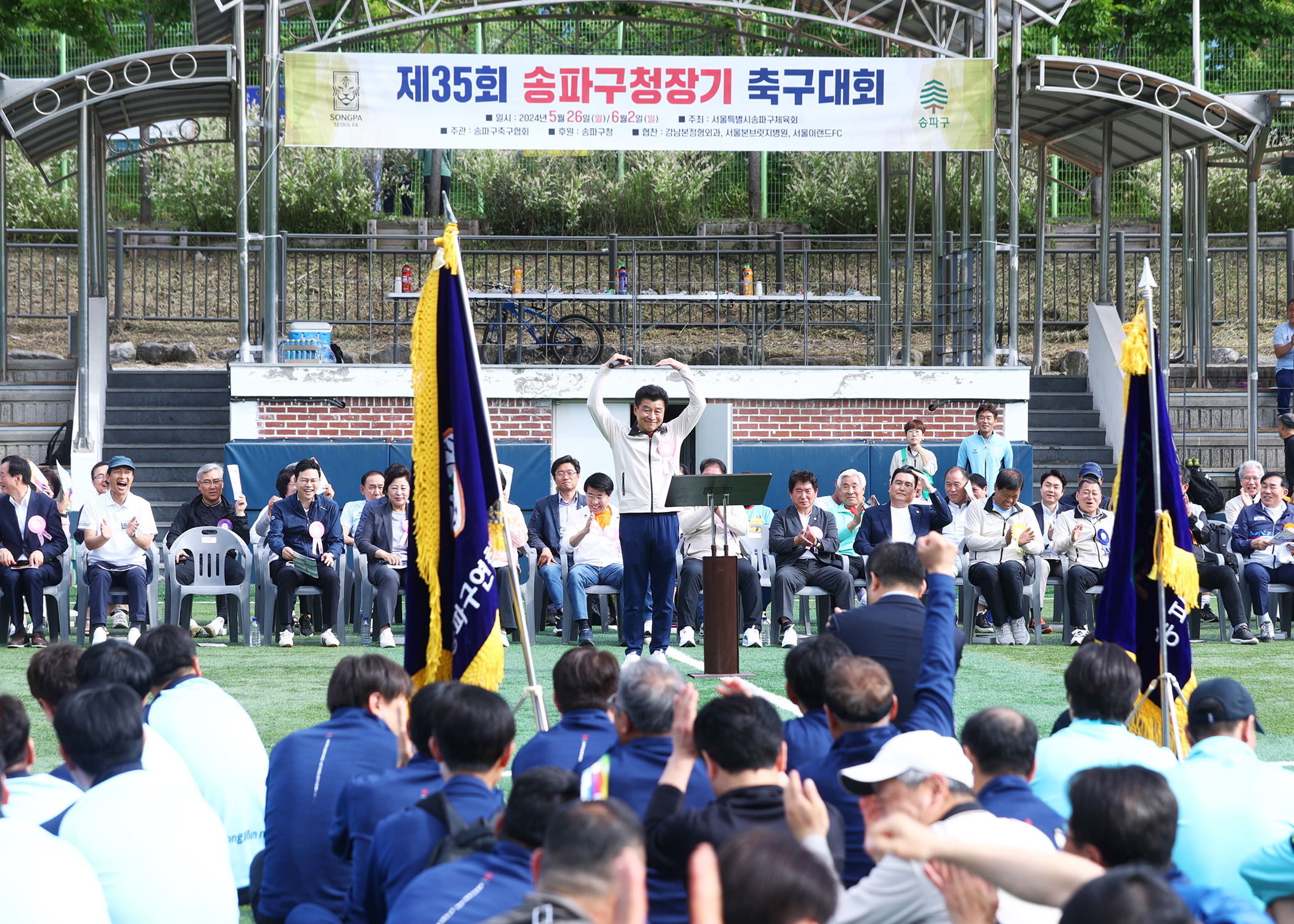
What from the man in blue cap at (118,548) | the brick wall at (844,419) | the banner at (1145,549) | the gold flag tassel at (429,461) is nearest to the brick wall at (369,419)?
the brick wall at (844,419)

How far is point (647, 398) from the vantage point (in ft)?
30.0

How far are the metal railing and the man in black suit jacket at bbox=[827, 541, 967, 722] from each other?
44.8 ft

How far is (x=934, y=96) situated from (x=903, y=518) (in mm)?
5242

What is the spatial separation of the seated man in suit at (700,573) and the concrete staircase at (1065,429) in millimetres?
5538

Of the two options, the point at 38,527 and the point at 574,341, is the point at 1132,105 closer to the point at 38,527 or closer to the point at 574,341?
the point at 574,341

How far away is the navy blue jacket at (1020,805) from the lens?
11.8ft

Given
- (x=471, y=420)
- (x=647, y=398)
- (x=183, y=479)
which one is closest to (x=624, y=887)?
(x=471, y=420)

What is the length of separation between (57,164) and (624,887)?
18505 millimetres

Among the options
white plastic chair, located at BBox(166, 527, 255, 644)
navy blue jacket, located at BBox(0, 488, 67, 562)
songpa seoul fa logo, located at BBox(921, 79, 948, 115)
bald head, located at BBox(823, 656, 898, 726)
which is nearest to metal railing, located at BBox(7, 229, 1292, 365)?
songpa seoul fa logo, located at BBox(921, 79, 948, 115)

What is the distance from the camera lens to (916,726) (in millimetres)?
4453

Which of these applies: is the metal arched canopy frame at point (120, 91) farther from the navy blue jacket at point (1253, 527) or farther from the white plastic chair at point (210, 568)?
the navy blue jacket at point (1253, 527)

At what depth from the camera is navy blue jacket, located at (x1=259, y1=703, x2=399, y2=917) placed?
13.8 ft

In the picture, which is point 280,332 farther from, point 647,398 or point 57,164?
point 647,398

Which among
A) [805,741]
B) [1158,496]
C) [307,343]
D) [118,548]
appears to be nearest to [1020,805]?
[805,741]
